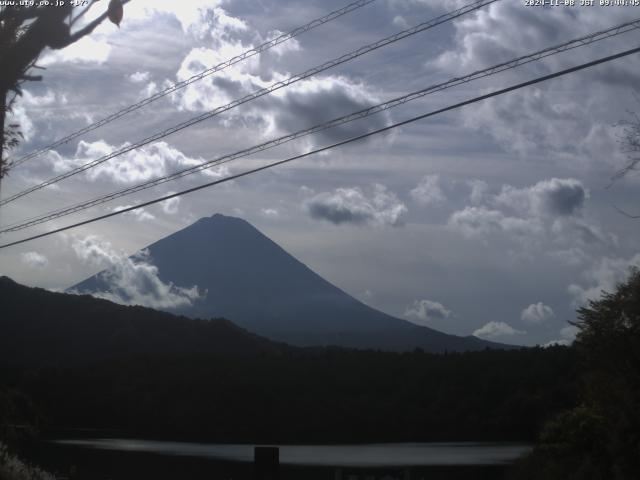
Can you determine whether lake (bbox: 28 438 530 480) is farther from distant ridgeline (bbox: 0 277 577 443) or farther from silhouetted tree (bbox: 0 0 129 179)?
silhouetted tree (bbox: 0 0 129 179)

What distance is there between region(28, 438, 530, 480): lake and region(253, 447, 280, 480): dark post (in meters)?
20.7

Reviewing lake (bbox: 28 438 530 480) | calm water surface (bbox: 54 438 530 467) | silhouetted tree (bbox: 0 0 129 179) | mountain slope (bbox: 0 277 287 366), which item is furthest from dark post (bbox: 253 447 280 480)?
mountain slope (bbox: 0 277 287 366)

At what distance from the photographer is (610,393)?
16.8 meters

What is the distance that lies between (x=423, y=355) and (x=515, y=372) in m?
22.7

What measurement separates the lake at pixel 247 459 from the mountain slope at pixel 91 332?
105 feet

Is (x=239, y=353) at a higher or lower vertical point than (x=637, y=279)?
higher

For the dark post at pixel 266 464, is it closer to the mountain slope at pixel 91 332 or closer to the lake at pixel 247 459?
the lake at pixel 247 459

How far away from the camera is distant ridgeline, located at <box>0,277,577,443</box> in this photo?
85000 millimetres

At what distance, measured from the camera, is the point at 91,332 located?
107250 millimetres

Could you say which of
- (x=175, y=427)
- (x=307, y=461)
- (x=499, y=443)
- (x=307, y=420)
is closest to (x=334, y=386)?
(x=307, y=420)

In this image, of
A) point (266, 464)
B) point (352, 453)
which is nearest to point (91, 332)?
point (352, 453)

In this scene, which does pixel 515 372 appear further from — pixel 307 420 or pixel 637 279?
pixel 637 279

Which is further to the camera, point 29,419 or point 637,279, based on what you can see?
point 637,279

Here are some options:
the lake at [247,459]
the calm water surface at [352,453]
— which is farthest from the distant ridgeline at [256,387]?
the lake at [247,459]
